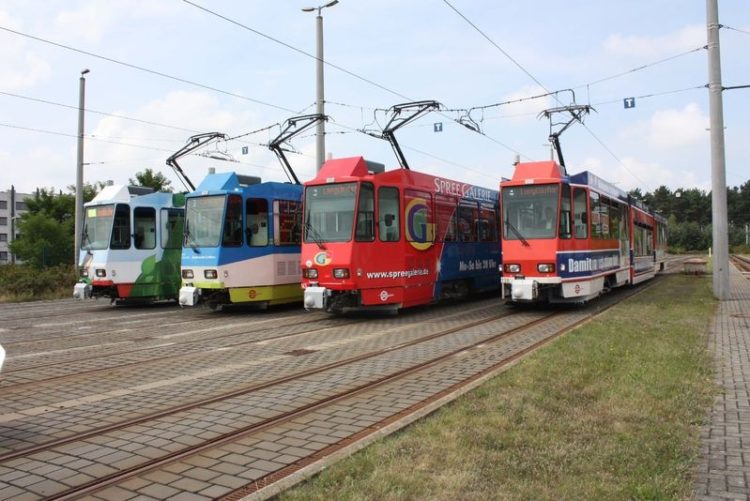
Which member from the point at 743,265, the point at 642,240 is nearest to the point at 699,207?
the point at 743,265

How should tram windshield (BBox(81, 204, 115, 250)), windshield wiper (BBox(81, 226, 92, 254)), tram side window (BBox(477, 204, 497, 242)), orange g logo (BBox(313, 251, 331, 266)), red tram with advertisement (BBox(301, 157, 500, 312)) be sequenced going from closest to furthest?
red tram with advertisement (BBox(301, 157, 500, 312)), orange g logo (BBox(313, 251, 331, 266)), tram windshield (BBox(81, 204, 115, 250)), windshield wiper (BBox(81, 226, 92, 254)), tram side window (BBox(477, 204, 497, 242))

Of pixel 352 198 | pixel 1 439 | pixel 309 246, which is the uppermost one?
pixel 352 198

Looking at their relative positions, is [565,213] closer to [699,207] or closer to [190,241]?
[190,241]

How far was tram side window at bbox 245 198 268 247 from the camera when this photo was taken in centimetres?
1559

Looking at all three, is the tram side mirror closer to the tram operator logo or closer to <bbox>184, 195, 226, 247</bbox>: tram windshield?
the tram operator logo

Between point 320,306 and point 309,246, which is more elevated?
point 309,246

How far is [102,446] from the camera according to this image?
5.14 m

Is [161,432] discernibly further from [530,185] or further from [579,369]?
[530,185]

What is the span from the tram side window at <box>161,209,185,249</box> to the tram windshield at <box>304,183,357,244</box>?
6.13m

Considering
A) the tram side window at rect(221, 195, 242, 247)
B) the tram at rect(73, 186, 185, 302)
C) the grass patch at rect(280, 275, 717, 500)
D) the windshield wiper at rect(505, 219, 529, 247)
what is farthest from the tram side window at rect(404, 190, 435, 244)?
the tram at rect(73, 186, 185, 302)

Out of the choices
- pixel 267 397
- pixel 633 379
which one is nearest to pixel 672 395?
pixel 633 379

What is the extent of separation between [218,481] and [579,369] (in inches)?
187

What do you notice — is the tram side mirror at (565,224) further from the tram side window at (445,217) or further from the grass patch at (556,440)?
the grass patch at (556,440)

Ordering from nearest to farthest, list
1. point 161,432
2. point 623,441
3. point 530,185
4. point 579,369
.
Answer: point 623,441, point 161,432, point 579,369, point 530,185
